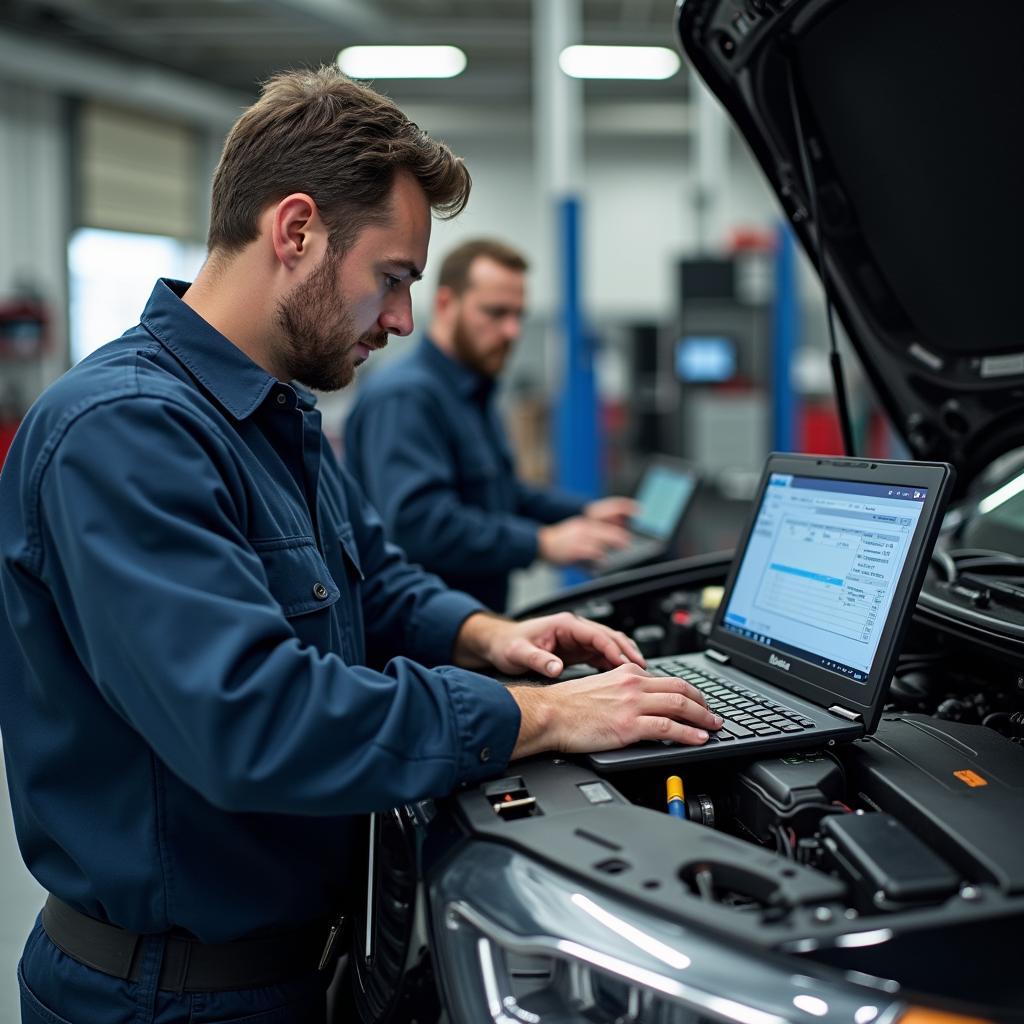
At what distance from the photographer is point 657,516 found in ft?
9.52

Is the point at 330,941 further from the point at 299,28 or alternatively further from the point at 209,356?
the point at 299,28

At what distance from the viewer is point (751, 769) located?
44.3 inches

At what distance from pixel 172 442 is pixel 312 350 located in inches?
10.3

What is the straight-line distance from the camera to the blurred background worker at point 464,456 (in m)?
2.58

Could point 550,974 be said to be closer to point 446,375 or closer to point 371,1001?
point 371,1001

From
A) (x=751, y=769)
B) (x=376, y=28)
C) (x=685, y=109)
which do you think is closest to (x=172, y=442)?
(x=751, y=769)

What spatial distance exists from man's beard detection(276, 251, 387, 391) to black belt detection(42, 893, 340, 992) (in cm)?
62

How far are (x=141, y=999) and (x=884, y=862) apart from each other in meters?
0.73

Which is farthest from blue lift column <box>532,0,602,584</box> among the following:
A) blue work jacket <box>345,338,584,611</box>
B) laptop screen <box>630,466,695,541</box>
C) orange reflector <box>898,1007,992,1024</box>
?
orange reflector <box>898,1007,992,1024</box>

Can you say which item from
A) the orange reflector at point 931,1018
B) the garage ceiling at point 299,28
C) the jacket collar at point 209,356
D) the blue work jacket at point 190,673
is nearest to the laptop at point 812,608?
the blue work jacket at point 190,673

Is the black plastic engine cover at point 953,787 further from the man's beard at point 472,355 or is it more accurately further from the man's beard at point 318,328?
the man's beard at point 472,355

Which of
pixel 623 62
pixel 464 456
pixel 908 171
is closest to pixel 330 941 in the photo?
pixel 908 171

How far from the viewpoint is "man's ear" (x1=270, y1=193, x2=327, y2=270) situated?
1122mm

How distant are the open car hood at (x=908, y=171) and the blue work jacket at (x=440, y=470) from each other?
1.11 meters
